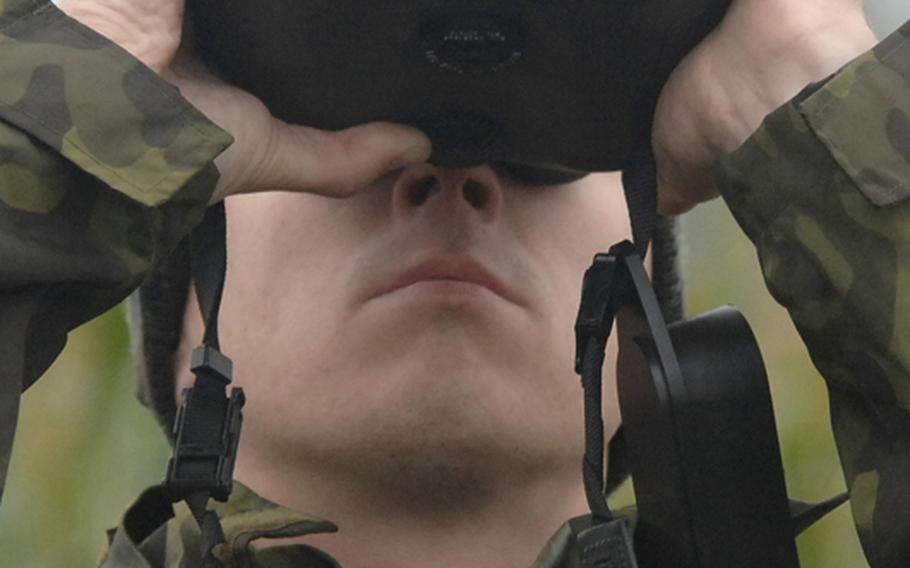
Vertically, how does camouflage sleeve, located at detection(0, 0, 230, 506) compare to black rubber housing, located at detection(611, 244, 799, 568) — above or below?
above

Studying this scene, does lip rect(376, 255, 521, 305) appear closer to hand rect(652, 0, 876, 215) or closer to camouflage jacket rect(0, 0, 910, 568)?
hand rect(652, 0, 876, 215)

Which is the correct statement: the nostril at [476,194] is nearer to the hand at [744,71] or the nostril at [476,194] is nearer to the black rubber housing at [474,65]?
the black rubber housing at [474,65]

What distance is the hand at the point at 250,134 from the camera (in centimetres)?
154

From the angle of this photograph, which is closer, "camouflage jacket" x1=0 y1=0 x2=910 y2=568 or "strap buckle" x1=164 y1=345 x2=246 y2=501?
"camouflage jacket" x1=0 y1=0 x2=910 y2=568

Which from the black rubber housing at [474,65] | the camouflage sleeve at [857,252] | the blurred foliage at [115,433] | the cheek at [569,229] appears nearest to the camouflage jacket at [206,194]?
the camouflage sleeve at [857,252]

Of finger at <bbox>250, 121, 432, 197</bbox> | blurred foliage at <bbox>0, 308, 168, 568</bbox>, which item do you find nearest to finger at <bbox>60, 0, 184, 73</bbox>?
finger at <bbox>250, 121, 432, 197</bbox>

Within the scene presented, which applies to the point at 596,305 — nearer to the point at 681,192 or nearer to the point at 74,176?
the point at 681,192

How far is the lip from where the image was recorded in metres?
1.81

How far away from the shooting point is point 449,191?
5.86ft

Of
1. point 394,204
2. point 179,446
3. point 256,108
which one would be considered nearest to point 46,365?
point 179,446

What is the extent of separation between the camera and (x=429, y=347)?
182 centimetres

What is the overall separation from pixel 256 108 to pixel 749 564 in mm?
531

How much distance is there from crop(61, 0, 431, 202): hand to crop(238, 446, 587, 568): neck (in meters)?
0.29

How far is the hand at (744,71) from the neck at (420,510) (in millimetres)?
370
